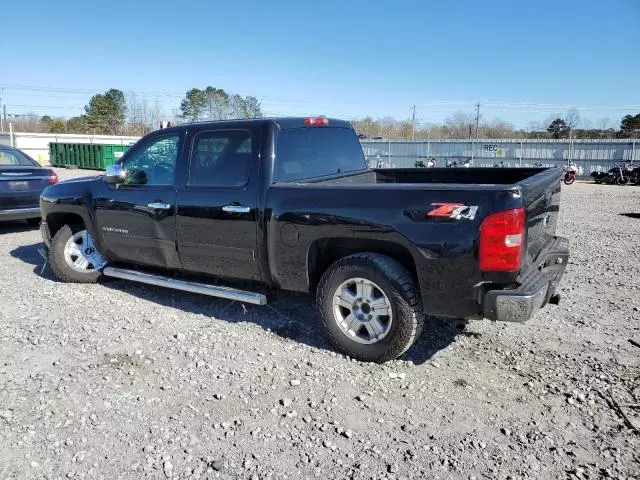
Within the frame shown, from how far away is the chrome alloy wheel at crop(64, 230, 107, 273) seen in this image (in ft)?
20.7

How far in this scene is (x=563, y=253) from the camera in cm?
455

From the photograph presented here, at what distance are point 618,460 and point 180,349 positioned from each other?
10.6 feet

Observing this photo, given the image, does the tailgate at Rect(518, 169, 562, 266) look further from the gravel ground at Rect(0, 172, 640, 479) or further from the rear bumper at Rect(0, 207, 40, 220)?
the rear bumper at Rect(0, 207, 40, 220)

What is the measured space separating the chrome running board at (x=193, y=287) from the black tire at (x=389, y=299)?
27.6 inches

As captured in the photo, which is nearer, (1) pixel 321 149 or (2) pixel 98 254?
(1) pixel 321 149

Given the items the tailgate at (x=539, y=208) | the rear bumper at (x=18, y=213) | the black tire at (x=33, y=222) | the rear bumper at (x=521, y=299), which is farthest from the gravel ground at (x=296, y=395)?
the black tire at (x=33, y=222)

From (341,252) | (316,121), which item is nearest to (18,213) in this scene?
(316,121)

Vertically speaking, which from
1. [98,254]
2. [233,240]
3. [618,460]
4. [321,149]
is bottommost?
[618,460]

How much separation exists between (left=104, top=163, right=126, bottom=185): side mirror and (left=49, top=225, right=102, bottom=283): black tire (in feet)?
4.18

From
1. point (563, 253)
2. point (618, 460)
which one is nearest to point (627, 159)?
point (563, 253)

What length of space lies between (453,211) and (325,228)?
105cm

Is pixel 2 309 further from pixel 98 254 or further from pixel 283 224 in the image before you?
pixel 283 224

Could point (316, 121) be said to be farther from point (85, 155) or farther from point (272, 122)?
point (85, 155)

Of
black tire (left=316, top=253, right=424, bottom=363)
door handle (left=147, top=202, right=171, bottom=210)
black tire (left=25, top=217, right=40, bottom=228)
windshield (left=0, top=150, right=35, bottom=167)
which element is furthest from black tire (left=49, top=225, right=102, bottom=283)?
black tire (left=25, top=217, right=40, bottom=228)
